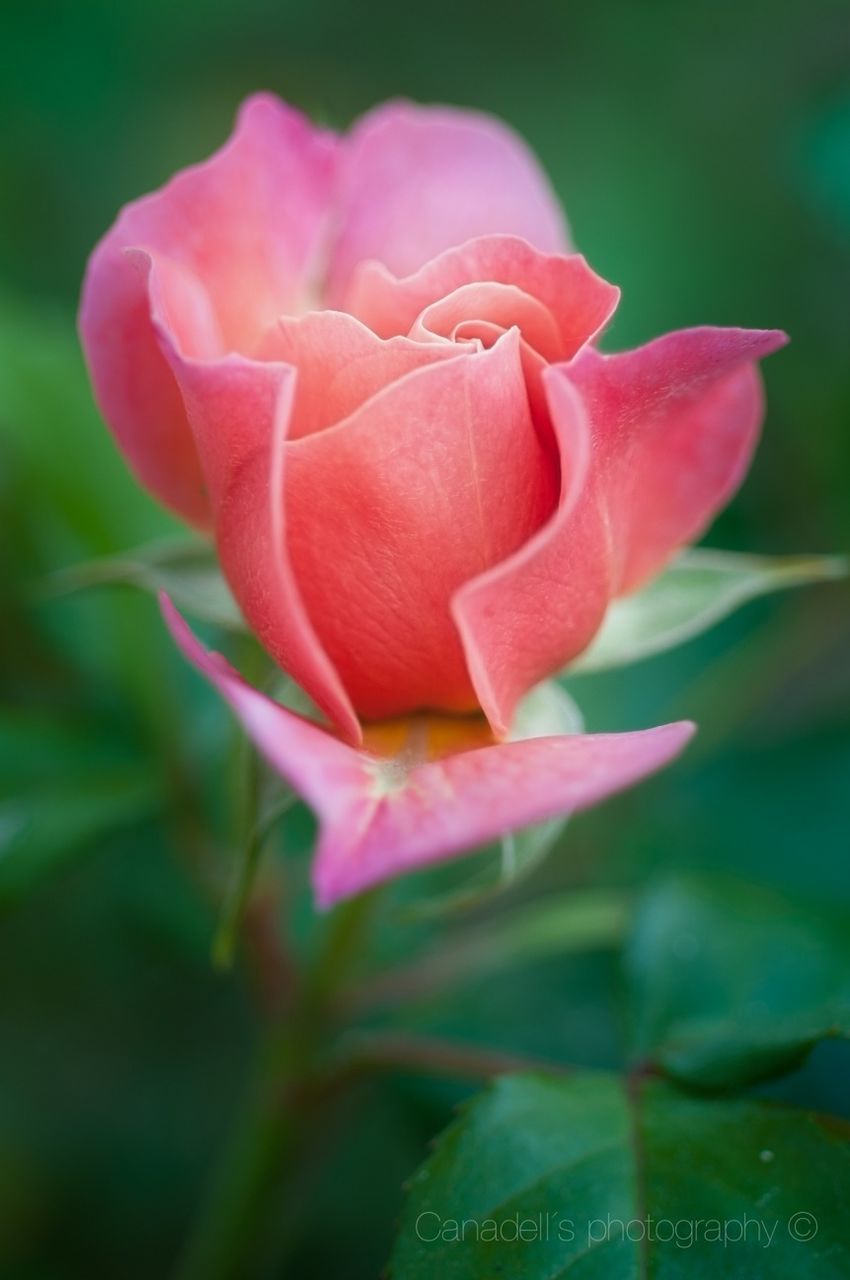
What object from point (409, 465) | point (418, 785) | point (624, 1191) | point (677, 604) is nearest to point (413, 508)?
point (409, 465)

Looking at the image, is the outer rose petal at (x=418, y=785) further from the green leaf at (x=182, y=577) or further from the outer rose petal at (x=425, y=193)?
the outer rose petal at (x=425, y=193)

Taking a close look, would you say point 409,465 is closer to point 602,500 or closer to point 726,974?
point 602,500

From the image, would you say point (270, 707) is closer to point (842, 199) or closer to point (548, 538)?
point (548, 538)

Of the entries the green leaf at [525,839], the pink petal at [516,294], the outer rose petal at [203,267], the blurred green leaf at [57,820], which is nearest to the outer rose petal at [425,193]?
the outer rose petal at [203,267]

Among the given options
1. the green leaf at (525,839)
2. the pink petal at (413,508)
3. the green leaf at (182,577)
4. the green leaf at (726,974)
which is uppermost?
the pink petal at (413,508)

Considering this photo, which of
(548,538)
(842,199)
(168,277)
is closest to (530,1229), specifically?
(548,538)

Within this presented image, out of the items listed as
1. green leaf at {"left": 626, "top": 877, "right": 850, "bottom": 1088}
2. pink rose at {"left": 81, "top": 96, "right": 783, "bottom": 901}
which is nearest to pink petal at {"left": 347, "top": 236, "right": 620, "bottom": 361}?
pink rose at {"left": 81, "top": 96, "right": 783, "bottom": 901}

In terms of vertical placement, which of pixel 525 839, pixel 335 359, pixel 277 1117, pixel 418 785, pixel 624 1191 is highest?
pixel 335 359
